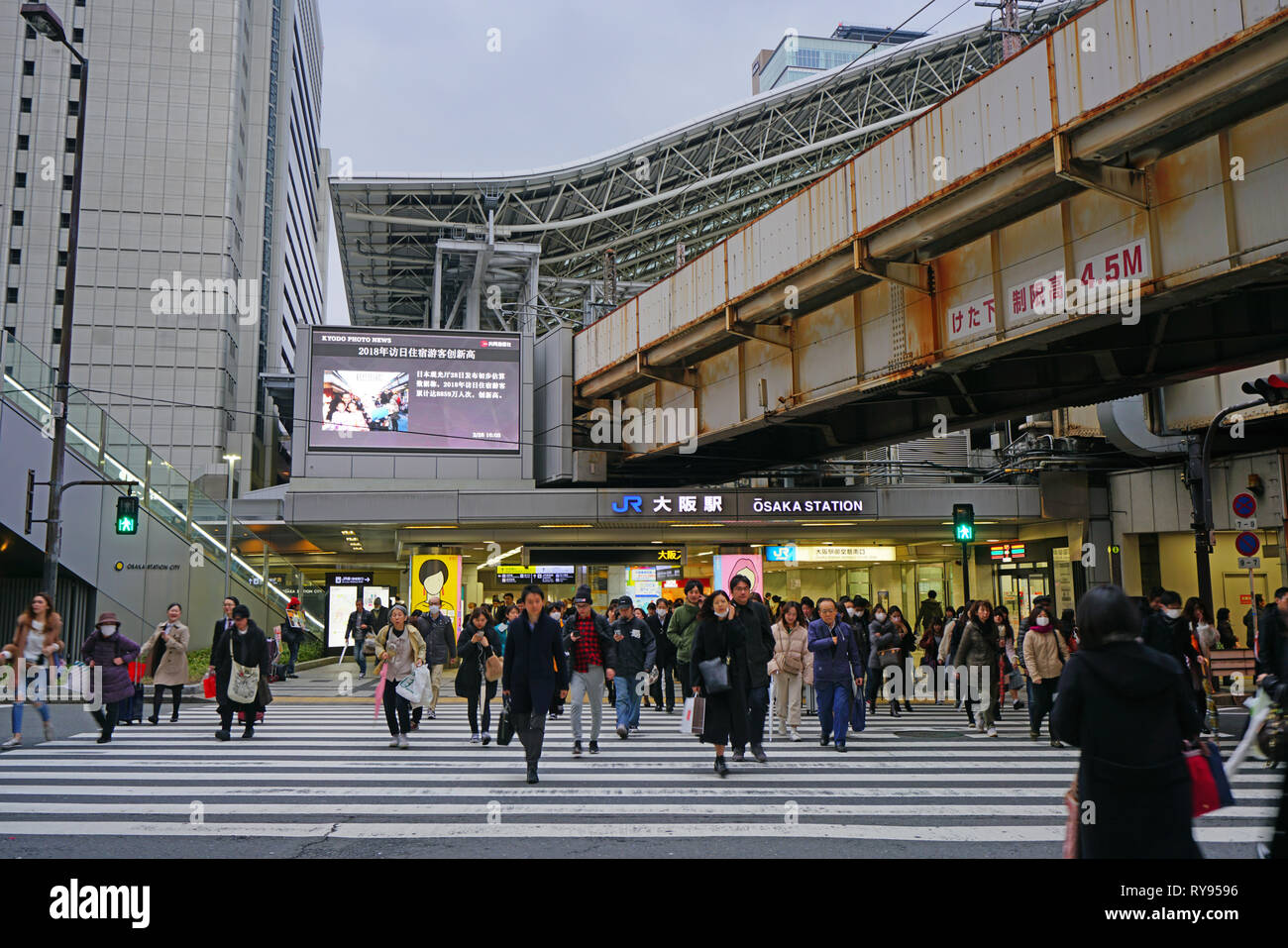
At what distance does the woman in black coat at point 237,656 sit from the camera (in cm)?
1238

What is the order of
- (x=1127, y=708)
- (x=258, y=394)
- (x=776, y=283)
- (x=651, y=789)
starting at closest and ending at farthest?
(x=1127, y=708) → (x=651, y=789) → (x=776, y=283) → (x=258, y=394)

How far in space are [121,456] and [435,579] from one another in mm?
7996

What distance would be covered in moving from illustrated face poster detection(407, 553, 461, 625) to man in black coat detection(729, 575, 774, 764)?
54.7ft

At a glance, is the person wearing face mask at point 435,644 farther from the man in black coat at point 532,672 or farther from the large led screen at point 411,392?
the large led screen at point 411,392

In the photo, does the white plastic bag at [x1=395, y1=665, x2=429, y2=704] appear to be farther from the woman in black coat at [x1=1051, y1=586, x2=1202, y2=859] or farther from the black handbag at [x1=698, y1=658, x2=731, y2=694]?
the woman in black coat at [x1=1051, y1=586, x2=1202, y2=859]

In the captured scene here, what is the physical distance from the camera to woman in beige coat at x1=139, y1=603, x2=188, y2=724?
1451cm

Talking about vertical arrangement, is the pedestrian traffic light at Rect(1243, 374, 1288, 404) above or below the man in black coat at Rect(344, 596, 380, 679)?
above

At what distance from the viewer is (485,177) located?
45844 mm

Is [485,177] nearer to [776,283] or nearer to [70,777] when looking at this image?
[776,283]

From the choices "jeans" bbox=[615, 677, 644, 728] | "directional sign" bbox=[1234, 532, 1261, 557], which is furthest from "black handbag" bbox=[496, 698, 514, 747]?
"directional sign" bbox=[1234, 532, 1261, 557]

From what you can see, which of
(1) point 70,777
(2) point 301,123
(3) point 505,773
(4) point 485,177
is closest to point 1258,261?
(3) point 505,773
